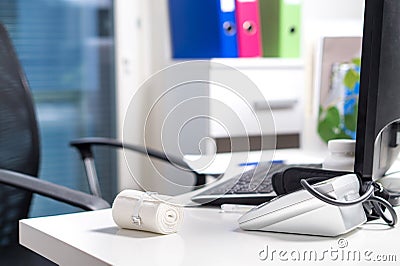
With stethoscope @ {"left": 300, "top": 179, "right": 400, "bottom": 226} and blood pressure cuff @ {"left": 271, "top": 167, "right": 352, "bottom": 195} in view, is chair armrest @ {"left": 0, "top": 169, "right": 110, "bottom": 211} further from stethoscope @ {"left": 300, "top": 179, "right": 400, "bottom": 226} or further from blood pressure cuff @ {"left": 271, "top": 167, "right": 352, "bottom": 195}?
stethoscope @ {"left": 300, "top": 179, "right": 400, "bottom": 226}

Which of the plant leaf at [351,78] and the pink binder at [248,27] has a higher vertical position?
the pink binder at [248,27]

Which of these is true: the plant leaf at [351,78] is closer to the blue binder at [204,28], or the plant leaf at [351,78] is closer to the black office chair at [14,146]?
the blue binder at [204,28]

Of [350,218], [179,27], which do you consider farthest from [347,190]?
[179,27]

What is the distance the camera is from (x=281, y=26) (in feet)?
8.59

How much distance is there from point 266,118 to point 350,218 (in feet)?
0.75

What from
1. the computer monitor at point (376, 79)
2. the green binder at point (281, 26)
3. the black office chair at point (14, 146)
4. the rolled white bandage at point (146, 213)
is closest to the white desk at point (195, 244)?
the rolled white bandage at point (146, 213)

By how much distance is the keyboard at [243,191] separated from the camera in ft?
3.79

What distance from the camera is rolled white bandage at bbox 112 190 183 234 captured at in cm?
95

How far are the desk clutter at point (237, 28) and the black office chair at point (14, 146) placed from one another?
3.14 feet

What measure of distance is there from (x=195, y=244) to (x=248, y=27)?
1.74 meters

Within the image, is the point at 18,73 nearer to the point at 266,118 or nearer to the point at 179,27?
the point at 266,118

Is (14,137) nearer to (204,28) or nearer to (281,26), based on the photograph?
(204,28)

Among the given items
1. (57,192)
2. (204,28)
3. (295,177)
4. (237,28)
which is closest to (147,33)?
(204,28)

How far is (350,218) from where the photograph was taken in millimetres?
948
